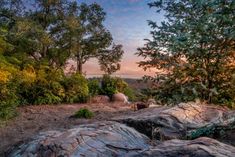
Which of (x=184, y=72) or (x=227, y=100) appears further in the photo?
(x=227, y=100)

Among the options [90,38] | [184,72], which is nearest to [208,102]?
[184,72]

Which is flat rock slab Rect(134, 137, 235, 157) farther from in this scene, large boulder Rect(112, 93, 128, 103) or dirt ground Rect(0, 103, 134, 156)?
large boulder Rect(112, 93, 128, 103)

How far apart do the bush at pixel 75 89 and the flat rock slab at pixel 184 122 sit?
9.08 m

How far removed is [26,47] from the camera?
17.5 metres

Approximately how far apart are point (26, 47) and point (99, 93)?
4628mm

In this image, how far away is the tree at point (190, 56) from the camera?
7.63 metres

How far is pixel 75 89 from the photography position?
59.4 ft

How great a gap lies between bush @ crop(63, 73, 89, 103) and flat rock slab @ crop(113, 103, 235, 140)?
29.8ft

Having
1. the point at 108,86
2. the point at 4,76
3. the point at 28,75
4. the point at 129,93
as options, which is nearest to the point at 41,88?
the point at 28,75

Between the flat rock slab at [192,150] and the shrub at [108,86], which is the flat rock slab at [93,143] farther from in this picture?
the shrub at [108,86]

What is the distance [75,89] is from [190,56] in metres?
10.1

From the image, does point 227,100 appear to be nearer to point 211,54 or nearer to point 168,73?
point 168,73

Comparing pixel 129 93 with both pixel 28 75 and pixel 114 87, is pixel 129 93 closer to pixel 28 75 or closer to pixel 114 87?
pixel 114 87

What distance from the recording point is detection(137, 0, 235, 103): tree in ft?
25.0
